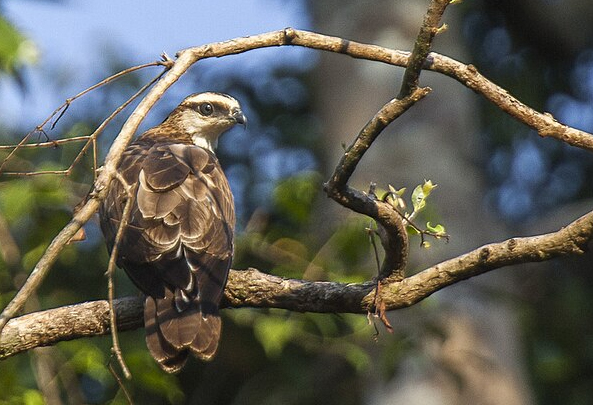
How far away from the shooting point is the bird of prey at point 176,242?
14.1 ft

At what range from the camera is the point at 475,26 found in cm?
1161

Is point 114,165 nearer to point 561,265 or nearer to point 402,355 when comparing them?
point 402,355

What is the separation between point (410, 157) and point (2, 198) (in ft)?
13.6

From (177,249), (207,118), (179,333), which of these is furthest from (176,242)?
(207,118)

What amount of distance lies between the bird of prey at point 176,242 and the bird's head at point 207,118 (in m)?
1.05

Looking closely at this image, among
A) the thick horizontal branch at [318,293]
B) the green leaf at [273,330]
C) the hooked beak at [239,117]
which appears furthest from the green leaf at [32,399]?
the hooked beak at [239,117]

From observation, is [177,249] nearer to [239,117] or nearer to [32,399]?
[32,399]

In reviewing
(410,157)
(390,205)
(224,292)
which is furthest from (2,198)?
(410,157)

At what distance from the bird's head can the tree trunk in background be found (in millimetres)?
1362

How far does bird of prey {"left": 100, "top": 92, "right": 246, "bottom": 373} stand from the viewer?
14.1 ft

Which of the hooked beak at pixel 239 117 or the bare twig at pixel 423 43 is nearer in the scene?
the bare twig at pixel 423 43

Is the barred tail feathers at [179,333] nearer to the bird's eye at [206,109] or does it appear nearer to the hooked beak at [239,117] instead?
the hooked beak at [239,117]

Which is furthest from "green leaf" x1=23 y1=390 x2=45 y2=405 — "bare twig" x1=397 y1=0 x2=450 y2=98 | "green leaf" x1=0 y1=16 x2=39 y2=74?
"bare twig" x1=397 y1=0 x2=450 y2=98

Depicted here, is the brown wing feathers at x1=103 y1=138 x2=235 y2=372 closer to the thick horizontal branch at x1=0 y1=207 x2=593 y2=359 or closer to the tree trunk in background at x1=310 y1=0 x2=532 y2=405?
the thick horizontal branch at x1=0 y1=207 x2=593 y2=359
